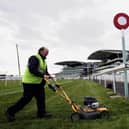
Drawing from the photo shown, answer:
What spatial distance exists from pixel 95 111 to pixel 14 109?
175cm

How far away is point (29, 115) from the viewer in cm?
878

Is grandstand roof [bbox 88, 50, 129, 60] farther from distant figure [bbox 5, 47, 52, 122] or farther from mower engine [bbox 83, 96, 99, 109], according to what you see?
mower engine [bbox 83, 96, 99, 109]

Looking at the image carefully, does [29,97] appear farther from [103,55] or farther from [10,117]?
[103,55]

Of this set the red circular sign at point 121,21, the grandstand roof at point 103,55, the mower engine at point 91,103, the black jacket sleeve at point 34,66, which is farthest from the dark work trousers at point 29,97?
the grandstand roof at point 103,55

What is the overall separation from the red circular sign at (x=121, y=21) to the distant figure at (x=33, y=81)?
367 cm

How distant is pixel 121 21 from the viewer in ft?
37.1

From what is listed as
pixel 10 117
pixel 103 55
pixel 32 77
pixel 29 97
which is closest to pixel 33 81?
pixel 32 77

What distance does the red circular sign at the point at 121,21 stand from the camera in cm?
1125

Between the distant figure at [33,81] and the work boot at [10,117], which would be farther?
the distant figure at [33,81]

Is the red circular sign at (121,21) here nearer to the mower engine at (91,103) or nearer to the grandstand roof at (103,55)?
the mower engine at (91,103)

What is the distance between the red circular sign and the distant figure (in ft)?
12.0

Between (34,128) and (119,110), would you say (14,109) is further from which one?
(119,110)

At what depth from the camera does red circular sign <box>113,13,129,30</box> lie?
11250 millimetres

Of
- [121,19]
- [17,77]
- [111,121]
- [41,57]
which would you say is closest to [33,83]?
[41,57]
